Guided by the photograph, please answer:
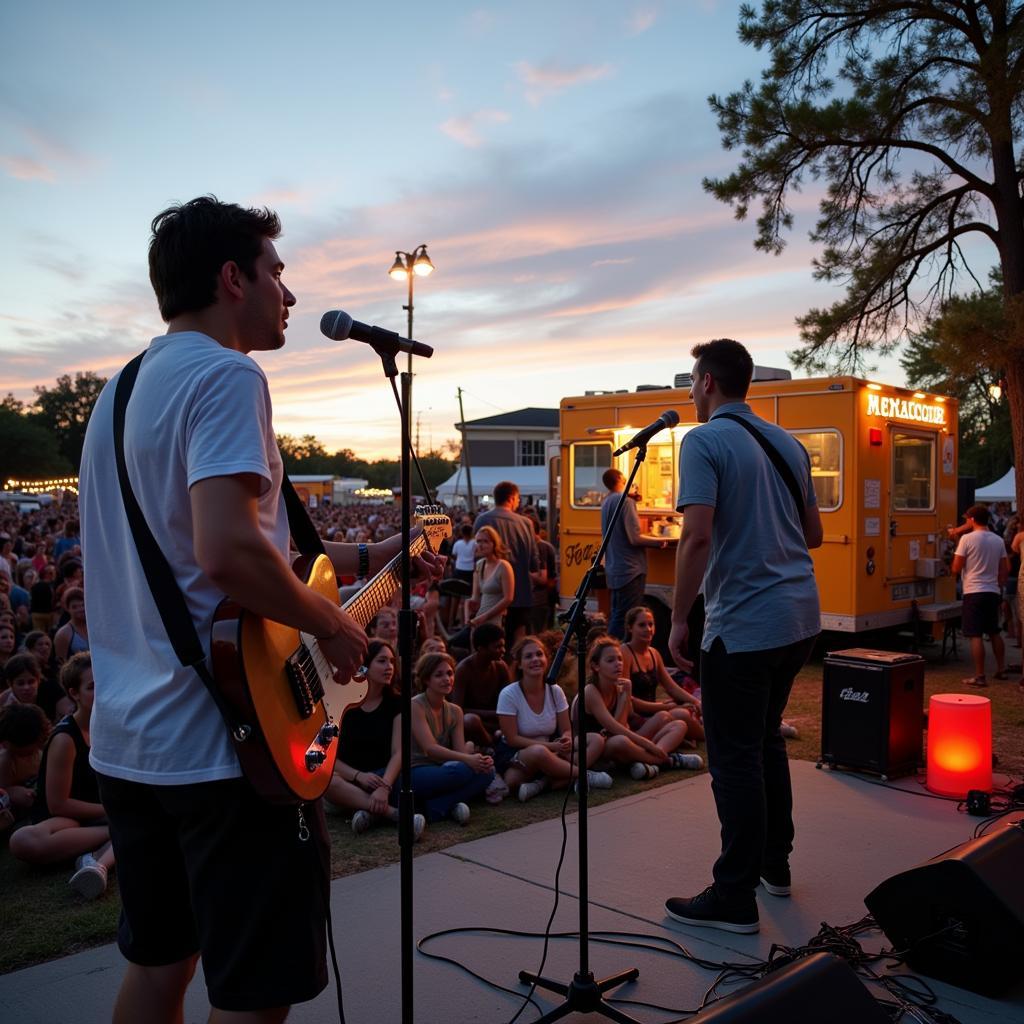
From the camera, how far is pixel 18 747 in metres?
5.73

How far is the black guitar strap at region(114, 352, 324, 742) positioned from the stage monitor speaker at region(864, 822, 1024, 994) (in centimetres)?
262

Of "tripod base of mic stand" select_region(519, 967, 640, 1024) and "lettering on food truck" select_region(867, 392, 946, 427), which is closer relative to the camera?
"tripod base of mic stand" select_region(519, 967, 640, 1024)

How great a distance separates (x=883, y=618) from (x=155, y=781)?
30.2ft

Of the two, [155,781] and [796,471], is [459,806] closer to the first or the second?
[796,471]

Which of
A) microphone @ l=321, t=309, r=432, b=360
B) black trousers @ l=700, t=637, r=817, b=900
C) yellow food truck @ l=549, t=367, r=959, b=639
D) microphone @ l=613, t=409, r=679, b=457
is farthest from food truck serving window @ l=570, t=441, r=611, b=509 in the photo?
microphone @ l=321, t=309, r=432, b=360

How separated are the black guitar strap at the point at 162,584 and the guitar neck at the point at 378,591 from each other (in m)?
0.98

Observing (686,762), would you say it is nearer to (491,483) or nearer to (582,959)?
(582,959)

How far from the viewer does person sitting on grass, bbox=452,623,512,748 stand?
721 centimetres

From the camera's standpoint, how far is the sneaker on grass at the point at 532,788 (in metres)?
5.96

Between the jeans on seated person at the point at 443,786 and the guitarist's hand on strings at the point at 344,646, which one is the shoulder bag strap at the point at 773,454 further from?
the jeans on seated person at the point at 443,786

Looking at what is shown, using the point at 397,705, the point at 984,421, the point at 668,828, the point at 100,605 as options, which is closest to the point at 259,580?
the point at 100,605

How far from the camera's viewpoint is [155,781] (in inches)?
73.3

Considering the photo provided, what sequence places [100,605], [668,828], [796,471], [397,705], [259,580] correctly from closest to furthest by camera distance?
[259,580]
[100,605]
[796,471]
[668,828]
[397,705]

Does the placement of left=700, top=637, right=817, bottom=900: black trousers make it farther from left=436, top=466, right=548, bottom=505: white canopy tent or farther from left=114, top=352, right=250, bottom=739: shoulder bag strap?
left=436, top=466, right=548, bottom=505: white canopy tent
